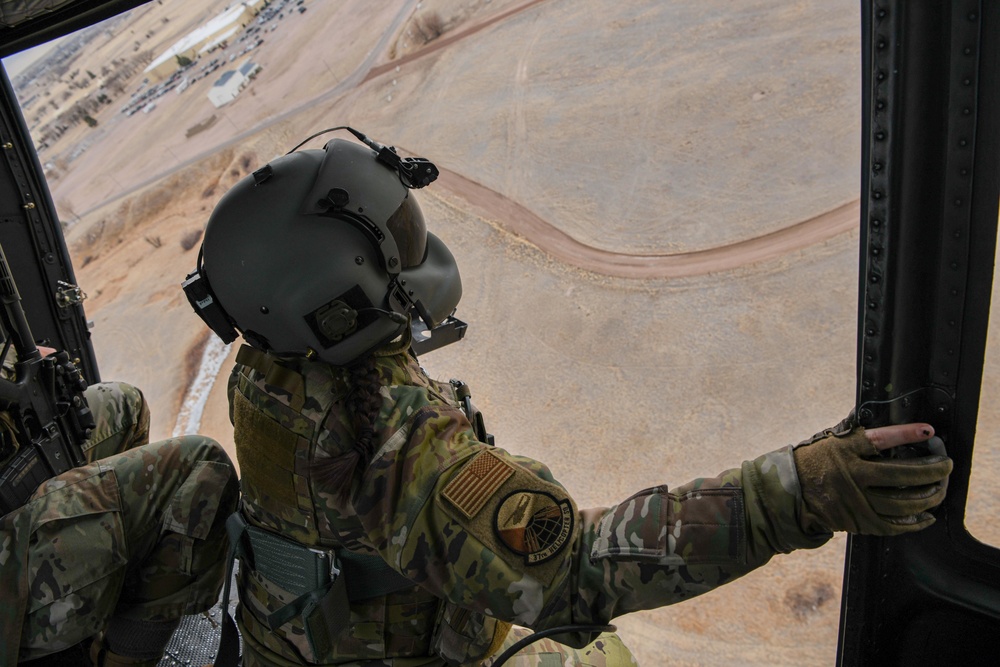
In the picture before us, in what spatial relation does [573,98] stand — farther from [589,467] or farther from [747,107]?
[589,467]

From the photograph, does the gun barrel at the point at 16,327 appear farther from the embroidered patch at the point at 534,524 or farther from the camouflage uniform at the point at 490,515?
the embroidered patch at the point at 534,524

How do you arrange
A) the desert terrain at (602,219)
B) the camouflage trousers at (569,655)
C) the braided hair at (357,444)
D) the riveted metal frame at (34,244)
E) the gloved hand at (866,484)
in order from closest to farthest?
the gloved hand at (866,484) → the braided hair at (357,444) → the camouflage trousers at (569,655) → the riveted metal frame at (34,244) → the desert terrain at (602,219)

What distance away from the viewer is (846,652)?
5.59ft

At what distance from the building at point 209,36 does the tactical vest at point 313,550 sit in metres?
24.4

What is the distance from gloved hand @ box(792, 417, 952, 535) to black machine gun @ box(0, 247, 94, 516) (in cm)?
188

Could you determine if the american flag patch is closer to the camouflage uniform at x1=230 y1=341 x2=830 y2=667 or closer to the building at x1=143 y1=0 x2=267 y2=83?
the camouflage uniform at x1=230 y1=341 x2=830 y2=667

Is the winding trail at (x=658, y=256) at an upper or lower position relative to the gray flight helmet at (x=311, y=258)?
lower

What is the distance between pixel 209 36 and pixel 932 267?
25.7m

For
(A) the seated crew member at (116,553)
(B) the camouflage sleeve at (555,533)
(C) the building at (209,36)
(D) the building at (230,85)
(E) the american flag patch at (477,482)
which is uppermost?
(E) the american flag patch at (477,482)

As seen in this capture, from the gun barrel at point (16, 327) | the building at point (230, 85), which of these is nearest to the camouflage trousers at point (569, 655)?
the gun barrel at point (16, 327)

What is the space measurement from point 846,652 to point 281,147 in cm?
1860

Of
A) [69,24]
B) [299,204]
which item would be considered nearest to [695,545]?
[299,204]

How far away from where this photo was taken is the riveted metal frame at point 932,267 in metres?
1.22

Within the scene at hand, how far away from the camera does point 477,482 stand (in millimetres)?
1296
